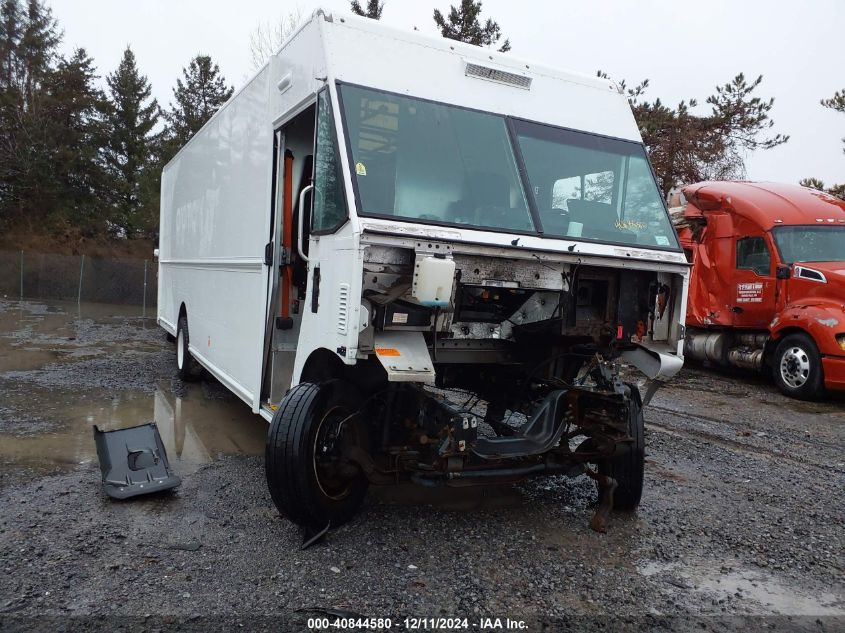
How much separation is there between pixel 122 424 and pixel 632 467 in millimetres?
4787

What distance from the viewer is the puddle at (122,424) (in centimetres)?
545

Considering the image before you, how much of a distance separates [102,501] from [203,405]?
319 centimetres

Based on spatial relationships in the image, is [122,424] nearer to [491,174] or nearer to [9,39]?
[491,174]

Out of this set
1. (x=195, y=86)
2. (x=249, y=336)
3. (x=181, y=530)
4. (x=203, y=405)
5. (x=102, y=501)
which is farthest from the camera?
(x=195, y=86)

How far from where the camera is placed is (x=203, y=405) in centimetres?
760

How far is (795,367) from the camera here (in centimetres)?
992

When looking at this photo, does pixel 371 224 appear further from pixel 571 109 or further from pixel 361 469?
pixel 571 109

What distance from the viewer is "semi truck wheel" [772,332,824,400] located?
31.3 feet

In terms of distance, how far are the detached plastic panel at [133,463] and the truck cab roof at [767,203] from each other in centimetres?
982

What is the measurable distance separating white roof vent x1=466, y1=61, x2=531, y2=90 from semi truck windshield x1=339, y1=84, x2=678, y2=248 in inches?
13.2

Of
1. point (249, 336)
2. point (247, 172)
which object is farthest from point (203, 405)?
point (247, 172)

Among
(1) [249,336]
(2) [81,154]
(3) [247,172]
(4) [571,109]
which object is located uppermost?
(2) [81,154]

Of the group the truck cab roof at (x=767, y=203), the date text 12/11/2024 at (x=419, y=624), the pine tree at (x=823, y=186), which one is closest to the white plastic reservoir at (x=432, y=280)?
the date text 12/11/2024 at (x=419, y=624)

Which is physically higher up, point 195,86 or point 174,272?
point 195,86
